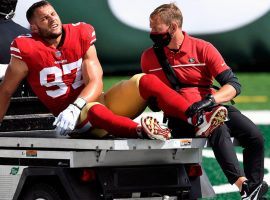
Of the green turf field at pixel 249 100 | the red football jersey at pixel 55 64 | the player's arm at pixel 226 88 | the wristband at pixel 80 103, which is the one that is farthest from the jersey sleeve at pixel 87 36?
the green turf field at pixel 249 100

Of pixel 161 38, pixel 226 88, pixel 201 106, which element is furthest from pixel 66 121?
pixel 226 88

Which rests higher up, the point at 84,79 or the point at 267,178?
the point at 84,79

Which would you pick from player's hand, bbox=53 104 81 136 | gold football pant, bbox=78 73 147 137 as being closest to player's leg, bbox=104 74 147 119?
gold football pant, bbox=78 73 147 137

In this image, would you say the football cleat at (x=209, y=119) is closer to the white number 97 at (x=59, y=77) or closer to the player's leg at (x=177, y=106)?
the player's leg at (x=177, y=106)

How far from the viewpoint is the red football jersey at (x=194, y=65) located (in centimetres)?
662

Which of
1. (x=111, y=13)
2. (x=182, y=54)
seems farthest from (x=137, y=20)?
(x=182, y=54)

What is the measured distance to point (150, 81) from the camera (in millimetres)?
6316

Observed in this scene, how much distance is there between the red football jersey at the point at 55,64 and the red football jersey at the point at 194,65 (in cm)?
48

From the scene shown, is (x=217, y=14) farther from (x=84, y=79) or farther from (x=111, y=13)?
(x=84, y=79)

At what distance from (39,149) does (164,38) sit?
3.73 ft

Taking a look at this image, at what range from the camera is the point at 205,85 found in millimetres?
6699

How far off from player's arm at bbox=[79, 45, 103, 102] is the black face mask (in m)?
0.42

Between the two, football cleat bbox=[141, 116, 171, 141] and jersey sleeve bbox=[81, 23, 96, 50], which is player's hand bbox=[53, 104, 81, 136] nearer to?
football cleat bbox=[141, 116, 171, 141]

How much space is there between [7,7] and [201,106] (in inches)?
77.3
